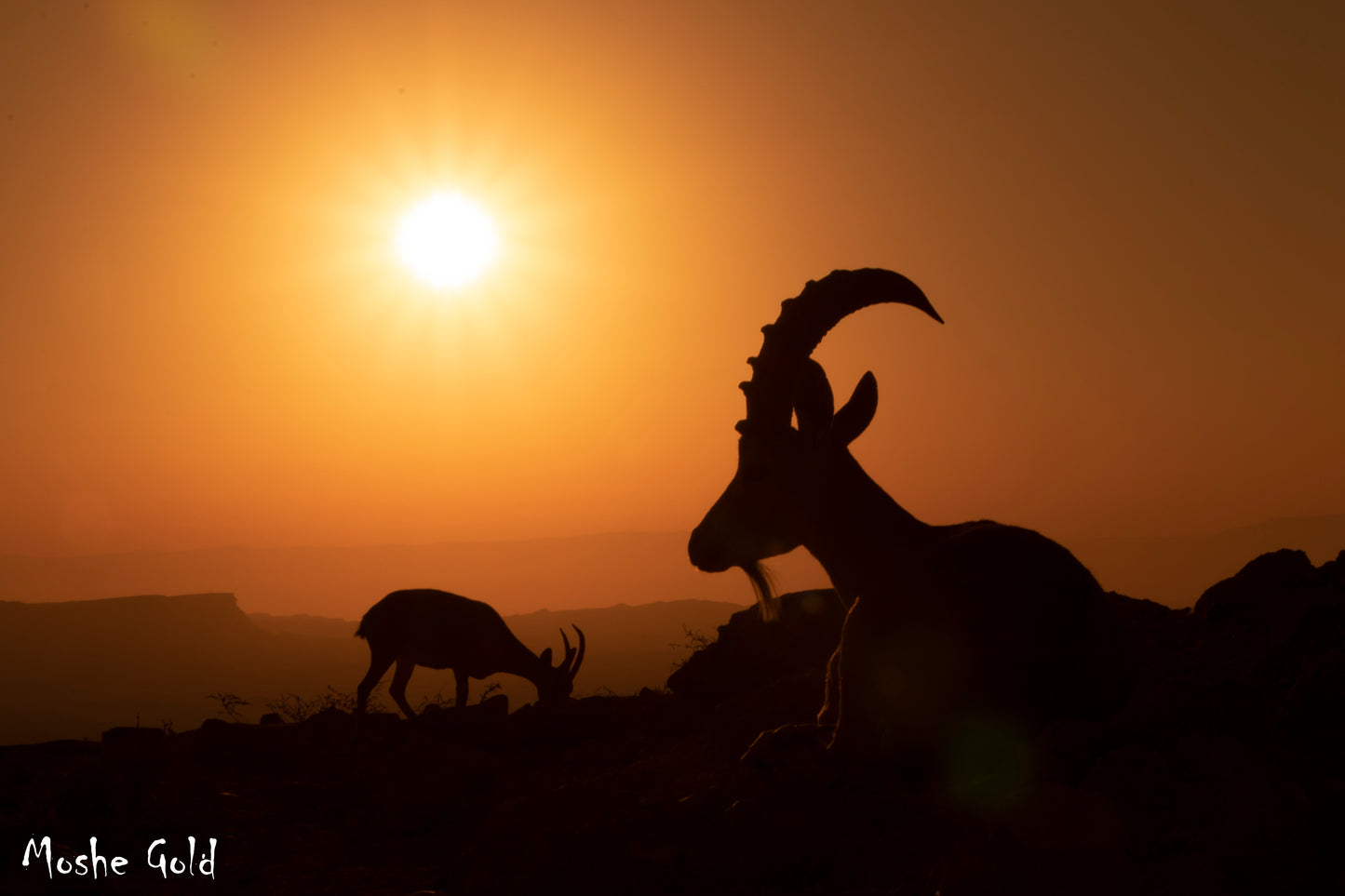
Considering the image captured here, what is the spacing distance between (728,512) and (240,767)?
637 centimetres

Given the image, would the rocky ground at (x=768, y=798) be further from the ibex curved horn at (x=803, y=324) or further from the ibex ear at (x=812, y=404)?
→ the ibex curved horn at (x=803, y=324)

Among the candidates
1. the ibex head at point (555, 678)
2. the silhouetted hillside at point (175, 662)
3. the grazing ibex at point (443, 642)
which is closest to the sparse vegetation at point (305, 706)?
the grazing ibex at point (443, 642)

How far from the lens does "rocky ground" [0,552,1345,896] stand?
120 inches

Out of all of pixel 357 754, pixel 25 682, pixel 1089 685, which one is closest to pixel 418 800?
pixel 357 754

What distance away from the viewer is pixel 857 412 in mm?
5469

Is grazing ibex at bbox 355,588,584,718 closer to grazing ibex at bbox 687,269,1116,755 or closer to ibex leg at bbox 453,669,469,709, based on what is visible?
ibex leg at bbox 453,669,469,709

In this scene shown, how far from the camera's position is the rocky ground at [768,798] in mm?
3041

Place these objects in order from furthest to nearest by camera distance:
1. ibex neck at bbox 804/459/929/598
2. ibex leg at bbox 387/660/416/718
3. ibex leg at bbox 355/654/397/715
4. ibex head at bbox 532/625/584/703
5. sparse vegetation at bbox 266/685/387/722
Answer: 1. ibex head at bbox 532/625/584/703
2. ibex leg at bbox 387/660/416/718
3. sparse vegetation at bbox 266/685/387/722
4. ibex leg at bbox 355/654/397/715
5. ibex neck at bbox 804/459/929/598

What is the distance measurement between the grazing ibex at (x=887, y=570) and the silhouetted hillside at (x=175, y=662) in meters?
35.0

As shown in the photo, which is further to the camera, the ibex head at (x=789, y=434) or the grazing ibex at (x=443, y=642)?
the grazing ibex at (x=443, y=642)

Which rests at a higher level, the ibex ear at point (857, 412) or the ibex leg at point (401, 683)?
the ibex ear at point (857, 412)

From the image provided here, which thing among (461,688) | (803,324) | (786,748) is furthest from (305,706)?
(803,324)

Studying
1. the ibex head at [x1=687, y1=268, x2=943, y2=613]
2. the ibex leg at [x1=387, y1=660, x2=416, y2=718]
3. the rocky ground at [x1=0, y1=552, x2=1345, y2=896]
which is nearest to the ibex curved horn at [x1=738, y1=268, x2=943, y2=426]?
the ibex head at [x1=687, y1=268, x2=943, y2=613]

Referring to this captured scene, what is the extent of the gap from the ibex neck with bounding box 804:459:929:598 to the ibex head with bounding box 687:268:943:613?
8 centimetres
